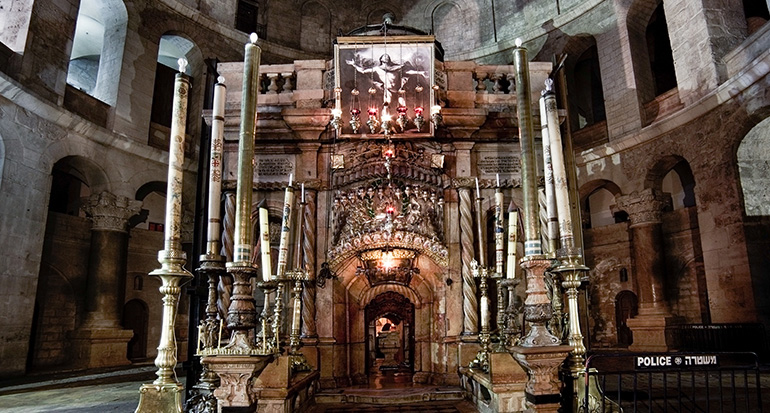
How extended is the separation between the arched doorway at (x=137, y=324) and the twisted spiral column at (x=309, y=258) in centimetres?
792

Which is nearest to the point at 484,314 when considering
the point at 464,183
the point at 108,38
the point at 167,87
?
the point at 464,183

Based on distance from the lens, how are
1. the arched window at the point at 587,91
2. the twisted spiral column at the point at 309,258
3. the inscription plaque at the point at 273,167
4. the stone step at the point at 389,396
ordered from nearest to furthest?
the stone step at the point at 389,396
the twisted spiral column at the point at 309,258
the inscription plaque at the point at 273,167
the arched window at the point at 587,91

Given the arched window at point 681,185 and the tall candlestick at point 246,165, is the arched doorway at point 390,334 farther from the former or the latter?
the arched window at point 681,185

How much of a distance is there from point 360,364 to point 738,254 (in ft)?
28.8

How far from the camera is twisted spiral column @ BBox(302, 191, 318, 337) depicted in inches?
371

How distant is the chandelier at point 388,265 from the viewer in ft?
32.1

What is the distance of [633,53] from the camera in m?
14.5

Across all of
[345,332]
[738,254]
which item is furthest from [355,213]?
[738,254]

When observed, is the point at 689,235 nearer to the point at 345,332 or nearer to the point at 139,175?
the point at 345,332

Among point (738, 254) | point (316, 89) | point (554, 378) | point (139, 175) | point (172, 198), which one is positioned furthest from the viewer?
point (139, 175)

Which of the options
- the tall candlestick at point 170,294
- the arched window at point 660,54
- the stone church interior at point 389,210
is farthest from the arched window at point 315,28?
the tall candlestick at point 170,294

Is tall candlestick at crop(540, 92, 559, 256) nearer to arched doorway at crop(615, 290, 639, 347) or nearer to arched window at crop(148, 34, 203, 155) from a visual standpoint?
arched doorway at crop(615, 290, 639, 347)

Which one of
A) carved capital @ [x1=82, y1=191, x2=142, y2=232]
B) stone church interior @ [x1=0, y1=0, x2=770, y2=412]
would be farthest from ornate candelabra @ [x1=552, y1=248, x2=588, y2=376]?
carved capital @ [x1=82, y1=191, x2=142, y2=232]

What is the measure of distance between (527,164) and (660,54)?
45.8 ft
